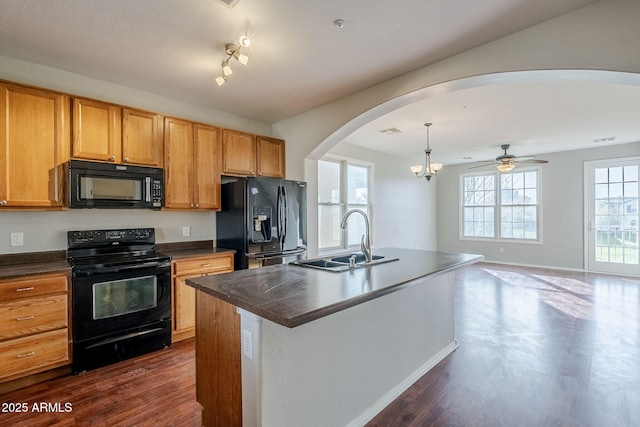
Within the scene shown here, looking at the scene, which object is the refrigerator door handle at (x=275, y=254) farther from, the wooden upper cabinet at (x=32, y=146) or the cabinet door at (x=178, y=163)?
the wooden upper cabinet at (x=32, y=146)

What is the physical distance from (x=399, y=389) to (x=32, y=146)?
3.48 metres

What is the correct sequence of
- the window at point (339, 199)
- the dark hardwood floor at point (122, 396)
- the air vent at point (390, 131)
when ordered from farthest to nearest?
the window at point (339, 199)
the air vent at point (390, 131)
the dark hardwood floor at point (122, 396)

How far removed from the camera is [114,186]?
2926 millimetres

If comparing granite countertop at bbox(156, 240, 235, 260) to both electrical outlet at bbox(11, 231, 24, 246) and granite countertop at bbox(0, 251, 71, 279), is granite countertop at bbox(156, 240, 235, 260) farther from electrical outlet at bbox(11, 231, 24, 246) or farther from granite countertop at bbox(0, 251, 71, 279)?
electrical outlet at bbox(11, 231, 24, 246)

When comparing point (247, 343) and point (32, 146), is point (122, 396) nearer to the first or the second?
point (247, 343)

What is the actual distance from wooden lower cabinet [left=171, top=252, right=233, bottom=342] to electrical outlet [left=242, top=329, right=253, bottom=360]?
Result: 175 cm

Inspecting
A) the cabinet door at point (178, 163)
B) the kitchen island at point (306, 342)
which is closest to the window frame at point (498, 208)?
the kitchen island at point (306, 342)

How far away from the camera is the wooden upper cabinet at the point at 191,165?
3.31 m

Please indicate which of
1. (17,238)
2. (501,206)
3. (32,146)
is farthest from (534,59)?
(501,206)

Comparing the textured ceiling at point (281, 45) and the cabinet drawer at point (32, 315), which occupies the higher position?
the textured ceiling at point (281, 45)

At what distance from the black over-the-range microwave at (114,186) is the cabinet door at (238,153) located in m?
0.79

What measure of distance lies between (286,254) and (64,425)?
2.29m

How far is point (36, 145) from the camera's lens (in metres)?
2.57

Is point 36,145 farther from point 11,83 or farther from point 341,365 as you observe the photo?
point 341,365
